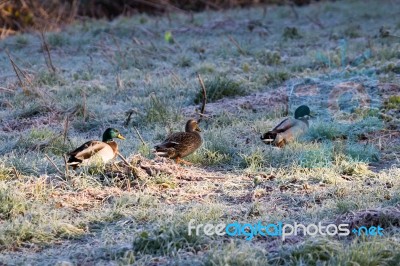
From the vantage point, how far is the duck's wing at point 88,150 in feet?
19.6

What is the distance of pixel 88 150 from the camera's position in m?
6.06

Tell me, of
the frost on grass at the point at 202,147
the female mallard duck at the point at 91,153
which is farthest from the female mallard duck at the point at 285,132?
the female mallard duck at the point at 91,153

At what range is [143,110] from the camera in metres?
8.33

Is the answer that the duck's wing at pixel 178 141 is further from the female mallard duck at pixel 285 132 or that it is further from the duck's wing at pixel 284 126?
the duck's wing at pixel 284 126

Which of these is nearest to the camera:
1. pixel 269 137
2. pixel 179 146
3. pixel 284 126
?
pixel 179 146

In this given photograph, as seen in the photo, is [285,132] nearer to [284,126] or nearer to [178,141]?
[284,126]

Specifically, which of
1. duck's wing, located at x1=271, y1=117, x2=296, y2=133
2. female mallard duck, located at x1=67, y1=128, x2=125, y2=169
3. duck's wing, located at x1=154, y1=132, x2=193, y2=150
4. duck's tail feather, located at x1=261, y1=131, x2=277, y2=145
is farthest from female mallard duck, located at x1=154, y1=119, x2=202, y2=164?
duck's wing, located at x1=271, y1=117, x2=296, y2=133

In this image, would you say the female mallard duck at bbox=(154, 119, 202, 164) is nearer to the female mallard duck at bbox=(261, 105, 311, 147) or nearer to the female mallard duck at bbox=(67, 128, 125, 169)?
the female mallard duck at bbox=(67, 128, 125, 169)

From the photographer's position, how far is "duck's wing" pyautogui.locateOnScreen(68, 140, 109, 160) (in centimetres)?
598

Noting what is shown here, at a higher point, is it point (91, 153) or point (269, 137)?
point (91, 153)

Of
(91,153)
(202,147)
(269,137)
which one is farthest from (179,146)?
(269,137)

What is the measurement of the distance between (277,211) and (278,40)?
792 cm

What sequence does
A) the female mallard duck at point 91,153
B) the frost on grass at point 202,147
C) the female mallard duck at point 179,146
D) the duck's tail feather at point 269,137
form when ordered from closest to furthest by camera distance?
1. the frost on grass at point 202,147
2. the female mallard duck at point 91,153
3. the female mallard duck at point 179,146
4. the duck's tail feather at point 269,137

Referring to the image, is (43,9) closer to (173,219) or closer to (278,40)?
(278,40)
